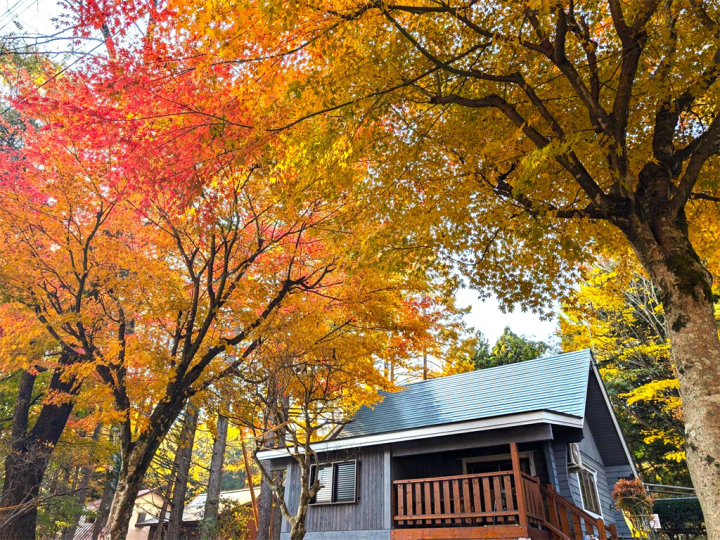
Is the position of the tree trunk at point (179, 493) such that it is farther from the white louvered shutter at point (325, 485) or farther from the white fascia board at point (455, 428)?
the white louvered shutter at point (325, 485)

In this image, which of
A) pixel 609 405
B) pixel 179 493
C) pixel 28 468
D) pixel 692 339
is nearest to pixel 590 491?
pixel 609 405

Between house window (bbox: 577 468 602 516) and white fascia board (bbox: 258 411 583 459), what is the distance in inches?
102

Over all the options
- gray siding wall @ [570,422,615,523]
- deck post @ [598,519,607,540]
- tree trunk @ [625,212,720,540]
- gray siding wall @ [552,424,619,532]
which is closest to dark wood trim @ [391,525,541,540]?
deck post @ [598,519,607,540]

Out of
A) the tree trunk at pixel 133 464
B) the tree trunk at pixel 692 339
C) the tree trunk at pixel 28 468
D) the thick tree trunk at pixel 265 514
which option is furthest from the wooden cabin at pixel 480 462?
the tree trunk at pixel 28 468

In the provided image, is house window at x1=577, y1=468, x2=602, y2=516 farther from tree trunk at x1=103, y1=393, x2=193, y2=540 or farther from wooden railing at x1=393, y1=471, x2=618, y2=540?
tree trunk at x1=103, y1=393, x2=193, y2=540

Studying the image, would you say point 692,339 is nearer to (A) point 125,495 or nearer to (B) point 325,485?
(A) point 125,495

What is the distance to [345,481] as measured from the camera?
1172 centimetres

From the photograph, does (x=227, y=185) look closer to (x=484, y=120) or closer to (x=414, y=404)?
(x=484, y=120)

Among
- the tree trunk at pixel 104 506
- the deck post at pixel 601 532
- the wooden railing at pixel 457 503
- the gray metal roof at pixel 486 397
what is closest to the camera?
the deck post at pixel 601 532

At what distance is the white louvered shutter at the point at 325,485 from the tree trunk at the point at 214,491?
13.2ft

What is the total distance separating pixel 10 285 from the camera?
8273mm

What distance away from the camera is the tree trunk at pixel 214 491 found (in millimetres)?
14609

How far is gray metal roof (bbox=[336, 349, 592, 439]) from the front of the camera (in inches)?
414

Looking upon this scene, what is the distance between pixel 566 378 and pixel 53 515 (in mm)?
16652
